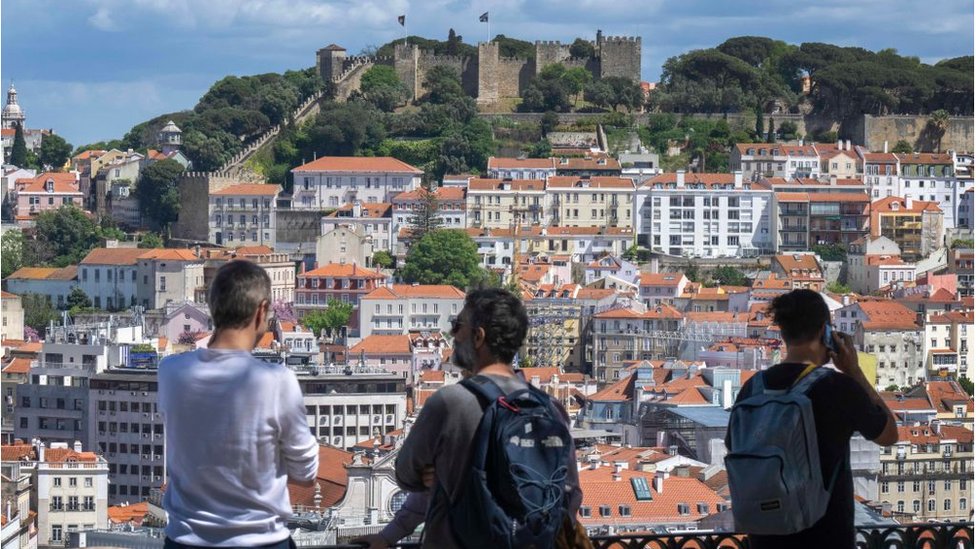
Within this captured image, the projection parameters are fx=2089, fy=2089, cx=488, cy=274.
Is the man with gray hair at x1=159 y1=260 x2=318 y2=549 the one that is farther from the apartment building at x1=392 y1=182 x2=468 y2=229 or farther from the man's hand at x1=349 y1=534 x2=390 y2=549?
the apartment building at x1=392 y1=182 x2=468 y2=229

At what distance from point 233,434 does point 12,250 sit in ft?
148

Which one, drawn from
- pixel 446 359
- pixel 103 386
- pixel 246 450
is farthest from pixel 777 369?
pixel 446 359

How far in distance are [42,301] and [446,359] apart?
11.6 m

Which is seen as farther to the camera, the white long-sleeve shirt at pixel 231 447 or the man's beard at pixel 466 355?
the man's beard at pixel 466 355

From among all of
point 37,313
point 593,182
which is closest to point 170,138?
point 37,313

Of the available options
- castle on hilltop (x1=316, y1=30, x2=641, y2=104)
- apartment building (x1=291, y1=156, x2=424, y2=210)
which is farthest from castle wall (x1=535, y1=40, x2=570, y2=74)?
apartment building (x1=291, y1=156, x2=424, y2=210)

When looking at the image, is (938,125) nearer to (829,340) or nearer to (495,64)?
(495,64)

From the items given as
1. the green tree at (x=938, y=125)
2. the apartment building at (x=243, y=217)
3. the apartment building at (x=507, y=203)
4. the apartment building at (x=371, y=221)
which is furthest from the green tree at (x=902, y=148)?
the apartment building at (x=243, y=217)

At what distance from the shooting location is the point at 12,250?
47688mm

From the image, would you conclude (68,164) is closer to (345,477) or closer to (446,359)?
(446,359)

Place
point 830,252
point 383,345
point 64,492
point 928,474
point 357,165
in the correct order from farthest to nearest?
point 357,165 < point 830,252 < point 383,345 < point 928,474 < point 64,492

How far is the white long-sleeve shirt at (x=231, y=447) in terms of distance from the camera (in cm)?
369

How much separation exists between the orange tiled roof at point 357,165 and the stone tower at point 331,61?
5518 mm

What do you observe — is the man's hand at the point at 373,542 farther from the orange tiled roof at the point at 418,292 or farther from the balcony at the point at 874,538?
the orange tiled roof at the point at 418,292
